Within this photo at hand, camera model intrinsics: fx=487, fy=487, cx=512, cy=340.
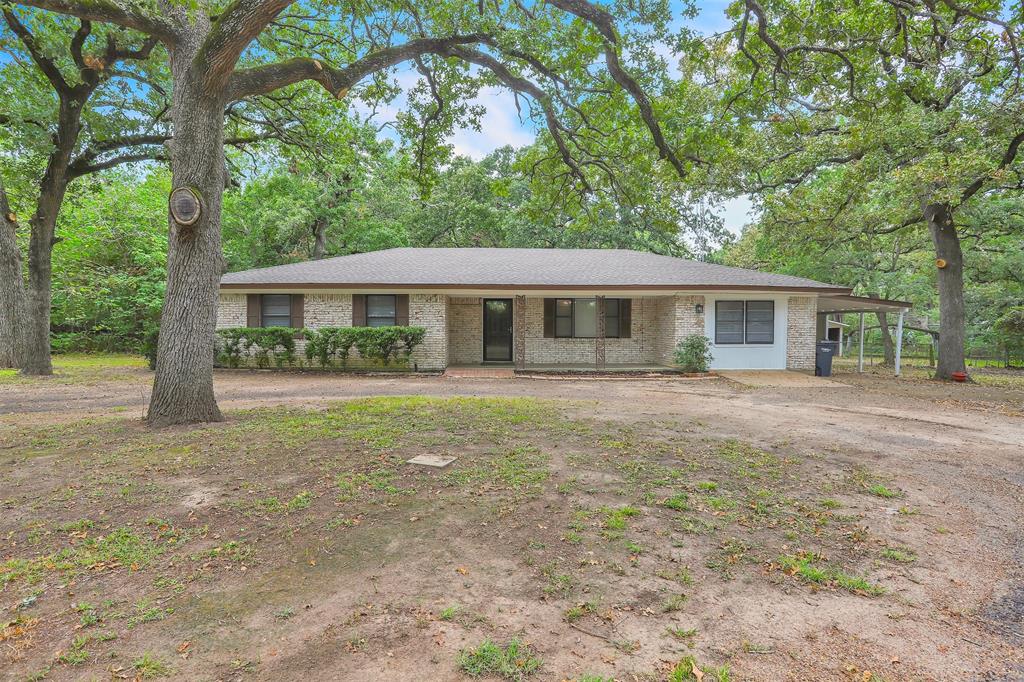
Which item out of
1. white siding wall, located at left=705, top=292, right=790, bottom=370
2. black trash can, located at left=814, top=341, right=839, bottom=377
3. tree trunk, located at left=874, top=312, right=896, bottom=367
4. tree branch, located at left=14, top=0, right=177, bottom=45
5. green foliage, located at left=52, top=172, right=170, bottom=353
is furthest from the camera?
tree trunk, located at left=874, top=312, right=896, bottom=367

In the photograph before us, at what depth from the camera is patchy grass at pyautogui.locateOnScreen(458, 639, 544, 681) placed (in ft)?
6.64

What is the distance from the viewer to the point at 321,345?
Answer: 43.3 feet

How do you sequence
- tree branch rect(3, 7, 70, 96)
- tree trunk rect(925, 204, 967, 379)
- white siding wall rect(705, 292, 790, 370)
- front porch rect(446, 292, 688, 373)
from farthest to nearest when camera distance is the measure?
front porch rect(446, 292, 688, 373), white siding wall rect(705, 292, 790, 370), tree trunk rect(925, 204, 967, 379), tree branch rect(3, 7, 70, 96)

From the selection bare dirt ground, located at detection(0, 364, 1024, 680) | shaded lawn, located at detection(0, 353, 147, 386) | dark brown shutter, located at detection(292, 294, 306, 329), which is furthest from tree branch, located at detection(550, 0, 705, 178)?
shaded lawn, located at detection(0, 353, 147, 386)

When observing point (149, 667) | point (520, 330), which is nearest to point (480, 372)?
point (520, 330)

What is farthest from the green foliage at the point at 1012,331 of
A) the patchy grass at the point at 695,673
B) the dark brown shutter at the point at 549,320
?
the patchy grass at the point at 695,673

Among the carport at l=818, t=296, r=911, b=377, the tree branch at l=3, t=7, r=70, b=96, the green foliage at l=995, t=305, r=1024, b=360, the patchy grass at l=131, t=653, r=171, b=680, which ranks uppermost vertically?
the tree branch at l=3, t=7, r=70, b=96

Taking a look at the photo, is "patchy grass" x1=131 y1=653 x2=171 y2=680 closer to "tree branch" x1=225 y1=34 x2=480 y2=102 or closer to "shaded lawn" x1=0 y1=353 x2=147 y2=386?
"tree branch" x1=225 y1=34 x2=480 y2=102

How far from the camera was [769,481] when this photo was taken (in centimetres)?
450

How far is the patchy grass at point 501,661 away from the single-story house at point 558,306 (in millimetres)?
11303

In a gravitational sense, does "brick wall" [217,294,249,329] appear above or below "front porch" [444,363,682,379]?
above

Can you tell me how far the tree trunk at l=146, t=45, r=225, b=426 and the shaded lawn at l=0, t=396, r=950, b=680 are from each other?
887 mm

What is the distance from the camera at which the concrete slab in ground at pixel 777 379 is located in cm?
1157

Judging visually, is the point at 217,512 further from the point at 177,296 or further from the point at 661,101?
the point at 661,101
